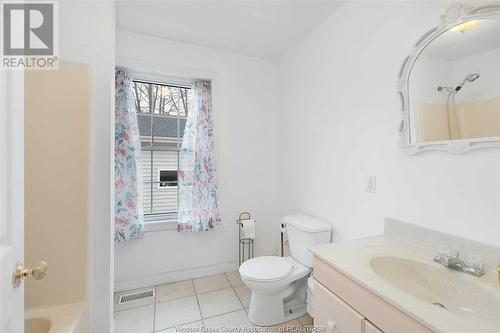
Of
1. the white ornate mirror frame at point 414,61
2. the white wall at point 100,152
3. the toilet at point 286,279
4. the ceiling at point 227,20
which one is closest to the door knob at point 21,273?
the white wall at point 100,152

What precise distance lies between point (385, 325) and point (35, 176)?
1948 millimetres

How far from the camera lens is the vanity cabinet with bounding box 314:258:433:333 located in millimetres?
789

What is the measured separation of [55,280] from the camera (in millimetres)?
1476

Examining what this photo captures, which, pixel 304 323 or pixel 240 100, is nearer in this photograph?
pixel 304 323

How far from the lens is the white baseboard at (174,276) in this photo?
2.20 meters

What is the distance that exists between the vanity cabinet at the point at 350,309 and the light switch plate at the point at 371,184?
68cm

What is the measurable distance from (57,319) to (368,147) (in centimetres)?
218

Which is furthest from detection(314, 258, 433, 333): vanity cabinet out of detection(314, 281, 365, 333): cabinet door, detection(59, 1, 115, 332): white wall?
detection(59, 1, 115, 332): white wall

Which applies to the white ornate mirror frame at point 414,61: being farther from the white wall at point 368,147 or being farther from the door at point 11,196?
the door at point 11,196

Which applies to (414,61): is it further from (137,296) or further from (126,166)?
(137,296)

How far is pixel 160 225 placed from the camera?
7.56 ft

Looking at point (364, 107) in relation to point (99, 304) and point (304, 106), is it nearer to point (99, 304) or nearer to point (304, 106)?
point (304, 106)

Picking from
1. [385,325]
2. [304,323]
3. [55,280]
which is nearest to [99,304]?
[55,280]

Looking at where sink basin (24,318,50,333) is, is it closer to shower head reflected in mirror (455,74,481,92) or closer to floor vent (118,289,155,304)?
floor vent (118,289,155,304)
